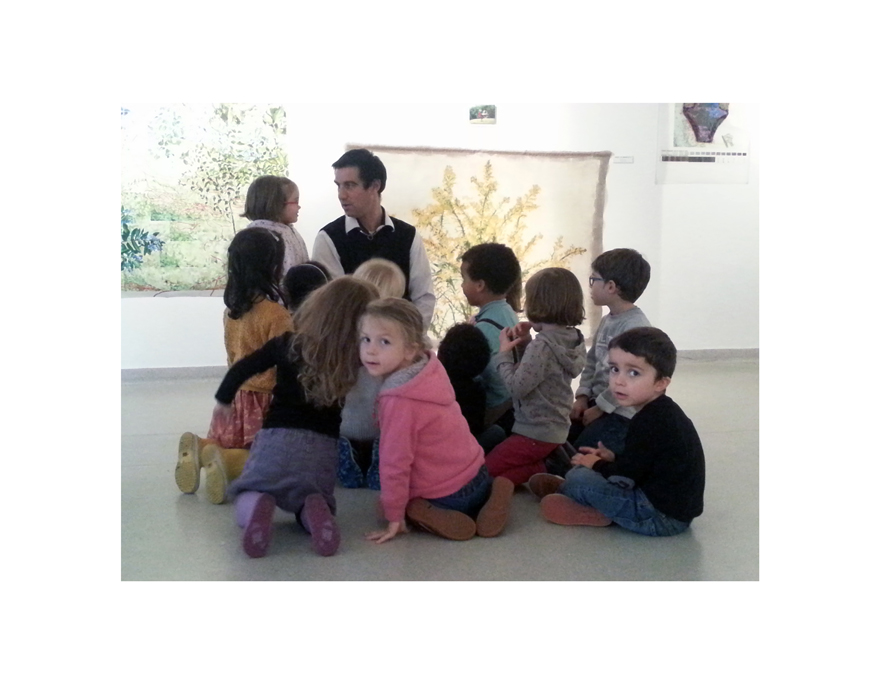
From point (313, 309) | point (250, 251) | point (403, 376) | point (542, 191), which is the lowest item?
point (403, 376)

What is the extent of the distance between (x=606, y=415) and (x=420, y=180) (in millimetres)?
1297

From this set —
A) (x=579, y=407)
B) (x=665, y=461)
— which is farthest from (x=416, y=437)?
(x=579, y=407)

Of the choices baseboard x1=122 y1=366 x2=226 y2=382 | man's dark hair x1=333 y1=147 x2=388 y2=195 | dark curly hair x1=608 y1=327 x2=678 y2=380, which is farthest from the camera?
baseboard x1=122 y1=366 x2=226 y2=382

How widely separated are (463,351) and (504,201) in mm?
965

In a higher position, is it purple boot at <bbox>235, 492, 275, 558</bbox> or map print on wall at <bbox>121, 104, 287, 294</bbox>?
map print on wall at <bbox>121, 104, 287, 294</bbox>

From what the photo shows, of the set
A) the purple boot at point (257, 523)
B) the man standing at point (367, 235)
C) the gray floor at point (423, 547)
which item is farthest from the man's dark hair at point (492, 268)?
the purple boot at point (257, 523)

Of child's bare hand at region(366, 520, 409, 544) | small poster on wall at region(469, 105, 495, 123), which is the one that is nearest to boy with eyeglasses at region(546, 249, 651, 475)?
small poster on wall at region(469, 105, 495, 123)

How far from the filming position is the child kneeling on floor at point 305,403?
7.83 feet

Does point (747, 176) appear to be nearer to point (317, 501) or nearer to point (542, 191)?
point (542, 191)

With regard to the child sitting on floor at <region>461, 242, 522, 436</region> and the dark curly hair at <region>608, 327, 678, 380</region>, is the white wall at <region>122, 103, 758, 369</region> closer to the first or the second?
the child sitting on floor at <region>461, 242, 522, 436</region>

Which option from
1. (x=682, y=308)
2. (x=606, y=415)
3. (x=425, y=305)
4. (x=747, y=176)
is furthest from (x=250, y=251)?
(x=682, y=308)

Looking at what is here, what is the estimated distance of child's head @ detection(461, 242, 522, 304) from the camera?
305cm

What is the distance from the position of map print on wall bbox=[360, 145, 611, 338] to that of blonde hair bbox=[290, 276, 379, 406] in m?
0.99

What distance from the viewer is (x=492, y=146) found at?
3404 mm
